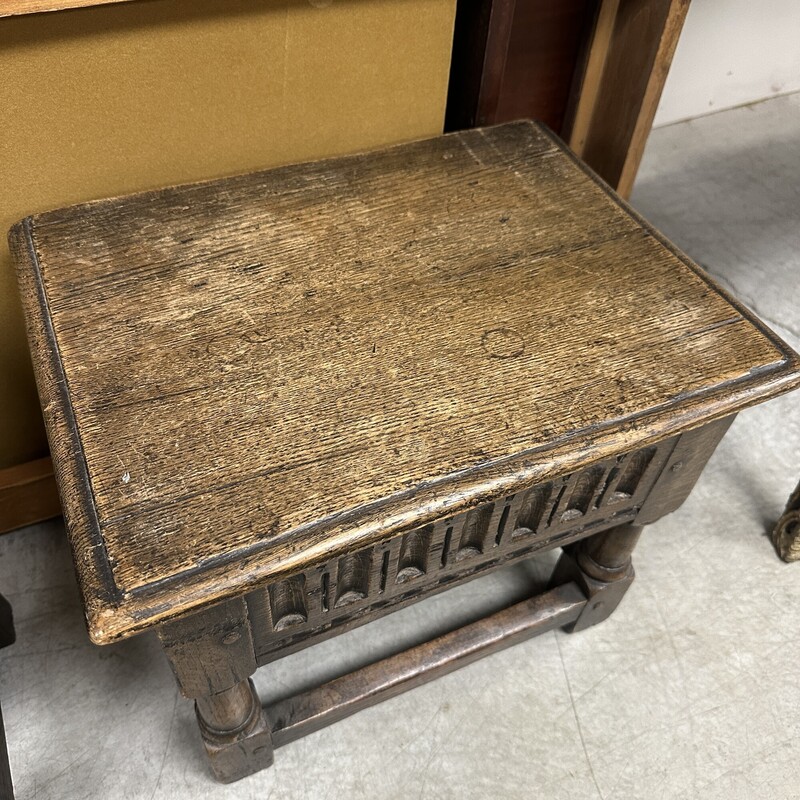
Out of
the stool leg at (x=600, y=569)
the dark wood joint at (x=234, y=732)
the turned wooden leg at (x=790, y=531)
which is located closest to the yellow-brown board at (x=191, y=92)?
the dark wood joint at (x=234, y=732)

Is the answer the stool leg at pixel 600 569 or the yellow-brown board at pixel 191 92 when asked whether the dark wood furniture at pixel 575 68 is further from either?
the stool leg at pixel 600 569

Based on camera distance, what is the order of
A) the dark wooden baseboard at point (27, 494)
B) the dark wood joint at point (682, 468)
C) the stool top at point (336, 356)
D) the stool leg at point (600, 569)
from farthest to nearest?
the dark wooden baseboard at point (27, 494) → the stool leg at point (600, 569) → the dark wood joint at point (682, 468) → the stool top at point (336, 356)

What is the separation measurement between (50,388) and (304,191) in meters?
0.48

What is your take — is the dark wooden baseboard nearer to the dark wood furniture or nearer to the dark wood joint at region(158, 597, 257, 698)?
the dark wood joint at region(158, 597, 257, 698)

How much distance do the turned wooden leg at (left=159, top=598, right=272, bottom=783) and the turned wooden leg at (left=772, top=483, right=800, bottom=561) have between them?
3.54ft

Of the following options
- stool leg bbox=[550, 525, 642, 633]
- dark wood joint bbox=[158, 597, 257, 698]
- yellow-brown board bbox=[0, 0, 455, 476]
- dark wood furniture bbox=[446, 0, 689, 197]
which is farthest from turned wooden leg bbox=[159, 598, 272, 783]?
dark wood furniture bbox=[446, 0, 689, 197]

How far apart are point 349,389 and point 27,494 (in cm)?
92

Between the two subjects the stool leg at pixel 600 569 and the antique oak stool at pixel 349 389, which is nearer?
the antique oak stool at pixel 349 389

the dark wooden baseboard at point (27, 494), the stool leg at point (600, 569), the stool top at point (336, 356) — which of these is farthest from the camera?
the dark wooden baseboard at point (27, 494)

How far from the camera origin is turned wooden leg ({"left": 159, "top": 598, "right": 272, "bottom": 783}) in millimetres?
845

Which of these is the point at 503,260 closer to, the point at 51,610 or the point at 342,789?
the point at 342,789

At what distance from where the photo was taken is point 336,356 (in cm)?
92

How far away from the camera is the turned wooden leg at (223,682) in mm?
845

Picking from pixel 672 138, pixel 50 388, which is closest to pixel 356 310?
pixel 50 388
